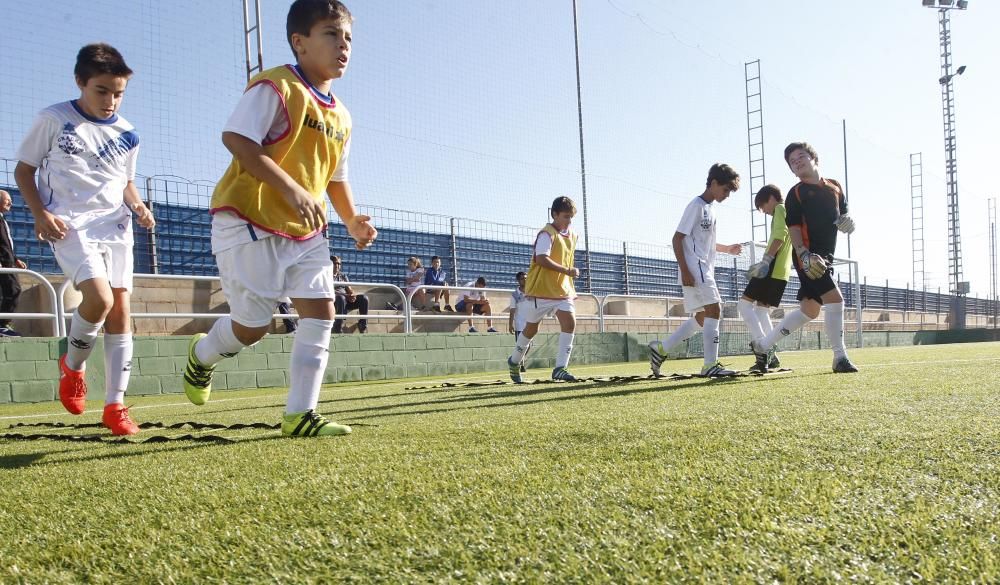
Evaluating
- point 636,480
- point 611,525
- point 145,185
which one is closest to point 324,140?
point 636,480

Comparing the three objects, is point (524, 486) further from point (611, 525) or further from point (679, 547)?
point (679, 547)

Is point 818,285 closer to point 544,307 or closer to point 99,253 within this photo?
point 544,307

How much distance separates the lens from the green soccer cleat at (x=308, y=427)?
10.6 ft

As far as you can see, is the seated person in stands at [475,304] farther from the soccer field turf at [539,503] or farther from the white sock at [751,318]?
the soccer field turf at [539,503]

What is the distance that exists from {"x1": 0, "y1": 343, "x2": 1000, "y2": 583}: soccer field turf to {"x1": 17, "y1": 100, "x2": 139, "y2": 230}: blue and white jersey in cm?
134

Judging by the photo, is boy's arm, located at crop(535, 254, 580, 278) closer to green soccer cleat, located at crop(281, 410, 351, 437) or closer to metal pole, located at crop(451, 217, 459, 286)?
green soccer cleat, located at crop(281, 410, 351, 437)

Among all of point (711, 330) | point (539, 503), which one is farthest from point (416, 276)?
point (539, 503)

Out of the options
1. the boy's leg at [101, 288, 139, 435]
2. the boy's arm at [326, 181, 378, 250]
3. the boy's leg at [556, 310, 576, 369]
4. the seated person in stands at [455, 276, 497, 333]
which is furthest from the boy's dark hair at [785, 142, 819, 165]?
the seated person in stands at [455, 276, 497, 333]

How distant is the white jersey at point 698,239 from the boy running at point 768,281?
84 centimetres

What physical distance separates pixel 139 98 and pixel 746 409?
1021 cm

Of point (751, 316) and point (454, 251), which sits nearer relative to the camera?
point (751, 316)

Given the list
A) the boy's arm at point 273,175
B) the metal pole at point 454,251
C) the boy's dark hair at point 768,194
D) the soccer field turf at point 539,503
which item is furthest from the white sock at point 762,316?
the metal pole at point 454,251

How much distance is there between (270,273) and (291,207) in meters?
0.29

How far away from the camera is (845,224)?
683cm
